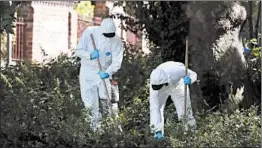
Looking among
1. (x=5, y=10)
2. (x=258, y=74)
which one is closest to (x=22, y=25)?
(x=258, y=74)

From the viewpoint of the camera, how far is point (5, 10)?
8836 millimetres

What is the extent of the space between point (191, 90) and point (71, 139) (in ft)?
10.5

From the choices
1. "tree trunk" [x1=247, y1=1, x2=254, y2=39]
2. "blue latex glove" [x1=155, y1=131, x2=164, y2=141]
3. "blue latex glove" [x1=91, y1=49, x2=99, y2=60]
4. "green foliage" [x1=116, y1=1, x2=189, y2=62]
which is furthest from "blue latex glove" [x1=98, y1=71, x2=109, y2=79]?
"tree trunk" [x1=247, y1=1, x2=254, y2=39]

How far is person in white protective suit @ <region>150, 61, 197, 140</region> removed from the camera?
8367 millimetres

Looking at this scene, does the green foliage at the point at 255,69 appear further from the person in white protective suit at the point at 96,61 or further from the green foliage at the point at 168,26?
the person in white protective suit at the point at 96,61

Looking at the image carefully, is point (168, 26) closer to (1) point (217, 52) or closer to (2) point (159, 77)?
(1) point (217, 52)

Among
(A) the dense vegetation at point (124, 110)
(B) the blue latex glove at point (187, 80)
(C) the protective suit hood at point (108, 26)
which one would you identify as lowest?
(A) the dense vegetation at point (124, 110)

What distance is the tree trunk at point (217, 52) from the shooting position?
11070mm

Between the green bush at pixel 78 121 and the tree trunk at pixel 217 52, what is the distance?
769 millimetres

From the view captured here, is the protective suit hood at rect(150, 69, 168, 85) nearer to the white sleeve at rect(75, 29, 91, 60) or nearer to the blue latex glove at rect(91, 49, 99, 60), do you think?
the blue latex glove at rect(91, 49, 99, 60)

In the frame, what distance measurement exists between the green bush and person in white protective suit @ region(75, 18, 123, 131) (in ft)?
0.74

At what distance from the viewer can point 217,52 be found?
1124 cm

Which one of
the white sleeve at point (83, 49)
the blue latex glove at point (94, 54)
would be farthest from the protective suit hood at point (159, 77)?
the white sleeve at point (83, 49)

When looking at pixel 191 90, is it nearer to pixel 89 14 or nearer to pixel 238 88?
pixel 238 88
